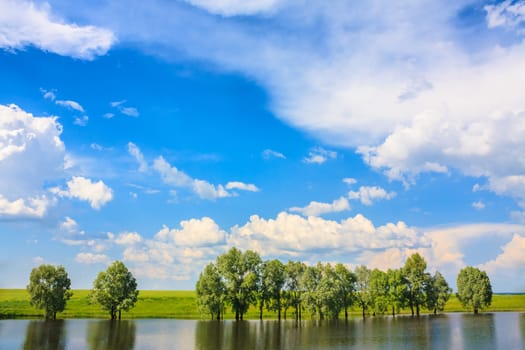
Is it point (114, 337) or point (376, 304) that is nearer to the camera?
point (114, 337)

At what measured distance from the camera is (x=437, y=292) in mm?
141625

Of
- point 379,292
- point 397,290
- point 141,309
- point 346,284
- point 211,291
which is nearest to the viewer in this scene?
point 211,291

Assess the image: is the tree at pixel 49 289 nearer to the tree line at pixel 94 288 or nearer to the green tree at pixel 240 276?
the tree line at pixel 94 288

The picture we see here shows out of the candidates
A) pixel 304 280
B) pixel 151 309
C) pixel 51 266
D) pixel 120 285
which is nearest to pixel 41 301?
pixel 51 266

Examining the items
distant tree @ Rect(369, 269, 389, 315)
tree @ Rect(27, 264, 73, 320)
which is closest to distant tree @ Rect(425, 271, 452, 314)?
distant tree @ Rect(369, 269, 389, 315)

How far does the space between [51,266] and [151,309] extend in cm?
4082

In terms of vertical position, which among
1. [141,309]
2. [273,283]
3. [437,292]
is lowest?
[141,309]

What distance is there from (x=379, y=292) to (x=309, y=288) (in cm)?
3067

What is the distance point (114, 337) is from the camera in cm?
6656

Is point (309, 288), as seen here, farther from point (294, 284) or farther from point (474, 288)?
point (474, 288)

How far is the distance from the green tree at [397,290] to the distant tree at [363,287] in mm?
6662

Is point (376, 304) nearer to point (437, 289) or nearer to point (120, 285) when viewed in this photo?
point (437, 289)

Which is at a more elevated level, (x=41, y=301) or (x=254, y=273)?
(x=254, y=273)

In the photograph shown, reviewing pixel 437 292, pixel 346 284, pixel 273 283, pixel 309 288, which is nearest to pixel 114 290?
pixel 273 283
